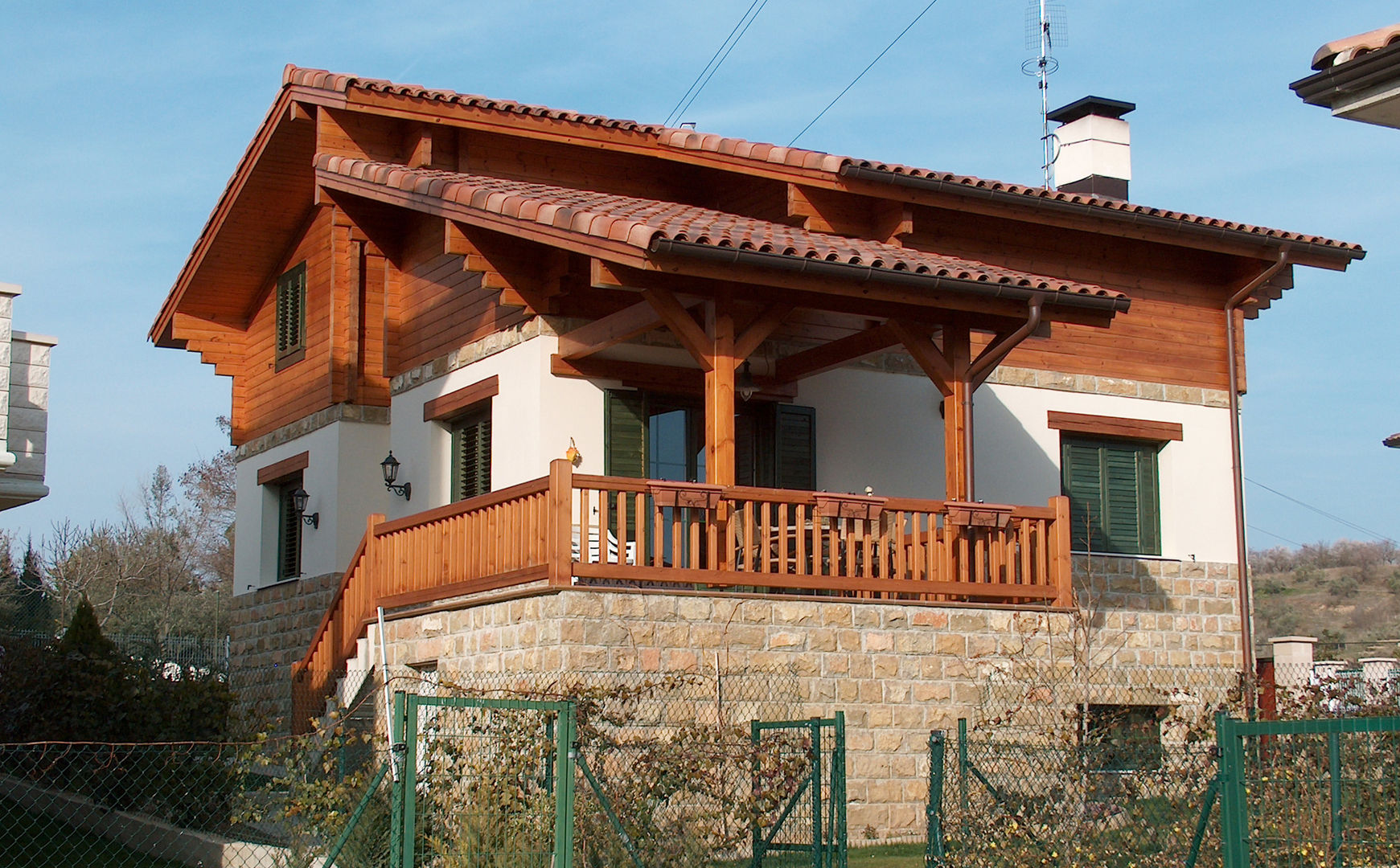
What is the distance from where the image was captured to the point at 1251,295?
1697 cm

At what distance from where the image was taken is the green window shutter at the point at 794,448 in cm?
1459

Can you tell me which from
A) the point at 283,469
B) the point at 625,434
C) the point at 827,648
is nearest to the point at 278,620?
the point at 283,469

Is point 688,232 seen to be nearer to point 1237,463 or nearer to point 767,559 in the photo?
point 767,559

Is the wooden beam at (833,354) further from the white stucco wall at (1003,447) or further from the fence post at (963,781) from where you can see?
the fence post at (963,781)

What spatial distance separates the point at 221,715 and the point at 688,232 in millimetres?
6237

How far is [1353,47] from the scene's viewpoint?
7504 mm

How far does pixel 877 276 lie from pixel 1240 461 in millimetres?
6678

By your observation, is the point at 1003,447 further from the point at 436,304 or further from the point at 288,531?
the point at 288,531

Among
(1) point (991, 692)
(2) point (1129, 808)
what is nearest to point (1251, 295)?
(1) point (991, 692)

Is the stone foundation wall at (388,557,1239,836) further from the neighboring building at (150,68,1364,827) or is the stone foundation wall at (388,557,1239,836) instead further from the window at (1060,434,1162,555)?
the window at (1060,434,1162,555)

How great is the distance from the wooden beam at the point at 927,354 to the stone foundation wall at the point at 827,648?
1.95m

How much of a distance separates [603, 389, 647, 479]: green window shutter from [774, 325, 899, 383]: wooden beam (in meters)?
1.41

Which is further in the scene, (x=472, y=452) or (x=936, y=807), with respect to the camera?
(x=472, y=452)

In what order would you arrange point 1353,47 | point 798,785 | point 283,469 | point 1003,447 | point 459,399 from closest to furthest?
point 1353,47
point 798,785
point 459,399
point 1003,447
point 283,469
